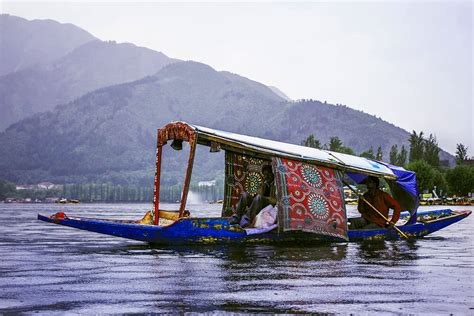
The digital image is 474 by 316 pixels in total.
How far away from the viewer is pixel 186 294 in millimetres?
9172

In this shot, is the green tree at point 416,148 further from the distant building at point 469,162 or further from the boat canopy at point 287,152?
the boat canopy at point 287,152

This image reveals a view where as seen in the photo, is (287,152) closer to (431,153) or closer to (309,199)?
(309,199)

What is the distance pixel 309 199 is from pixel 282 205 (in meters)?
0.88

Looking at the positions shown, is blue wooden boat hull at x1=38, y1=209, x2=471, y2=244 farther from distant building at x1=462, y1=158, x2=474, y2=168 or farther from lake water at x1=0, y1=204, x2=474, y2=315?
distant building at x1=462, y1=158, x2=474, y2=168

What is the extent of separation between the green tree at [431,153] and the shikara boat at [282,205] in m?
92.6

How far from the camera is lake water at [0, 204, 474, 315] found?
8312 mm

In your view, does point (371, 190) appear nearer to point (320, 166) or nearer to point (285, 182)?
point (320, 166)

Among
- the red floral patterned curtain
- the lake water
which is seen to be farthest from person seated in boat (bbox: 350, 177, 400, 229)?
the lake water

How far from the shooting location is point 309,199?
1767cm

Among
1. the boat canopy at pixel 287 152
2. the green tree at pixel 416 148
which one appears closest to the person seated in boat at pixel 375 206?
the boat canopy at pixel 287 152

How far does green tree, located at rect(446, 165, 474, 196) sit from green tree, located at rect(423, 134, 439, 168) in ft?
20.6

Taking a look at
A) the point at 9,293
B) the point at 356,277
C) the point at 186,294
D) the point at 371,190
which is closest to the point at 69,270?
the point at 9,293

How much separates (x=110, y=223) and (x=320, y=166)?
18.5 ft

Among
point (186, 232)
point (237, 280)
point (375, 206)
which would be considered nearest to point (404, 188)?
point (375, 206)
